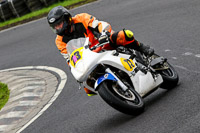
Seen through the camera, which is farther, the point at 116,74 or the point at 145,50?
the point at 145,50

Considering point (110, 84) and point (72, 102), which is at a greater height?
point (110, 84)

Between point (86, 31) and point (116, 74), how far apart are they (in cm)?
107

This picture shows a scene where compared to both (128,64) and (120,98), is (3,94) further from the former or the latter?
(120,98)

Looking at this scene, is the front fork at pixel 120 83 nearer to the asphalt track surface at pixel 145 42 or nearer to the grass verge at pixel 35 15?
the asphalt track surface at pixel 145 42

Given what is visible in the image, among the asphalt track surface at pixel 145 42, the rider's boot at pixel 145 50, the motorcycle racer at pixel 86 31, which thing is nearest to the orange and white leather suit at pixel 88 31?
the motorcycle racer at pixel 86 31

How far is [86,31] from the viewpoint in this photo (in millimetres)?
6590

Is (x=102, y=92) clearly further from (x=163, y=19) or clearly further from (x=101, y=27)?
(x=163, y=19)

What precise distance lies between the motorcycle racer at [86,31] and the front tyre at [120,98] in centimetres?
56

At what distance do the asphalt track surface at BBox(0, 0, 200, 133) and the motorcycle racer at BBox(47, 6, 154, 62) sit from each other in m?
0.97

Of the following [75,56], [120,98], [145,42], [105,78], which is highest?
[75,56]

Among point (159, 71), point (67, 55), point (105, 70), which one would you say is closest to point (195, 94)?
point (159, 71)

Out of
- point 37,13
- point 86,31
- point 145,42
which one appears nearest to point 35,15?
point 37,13

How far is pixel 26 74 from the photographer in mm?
11289

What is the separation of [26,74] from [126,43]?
5654mm
